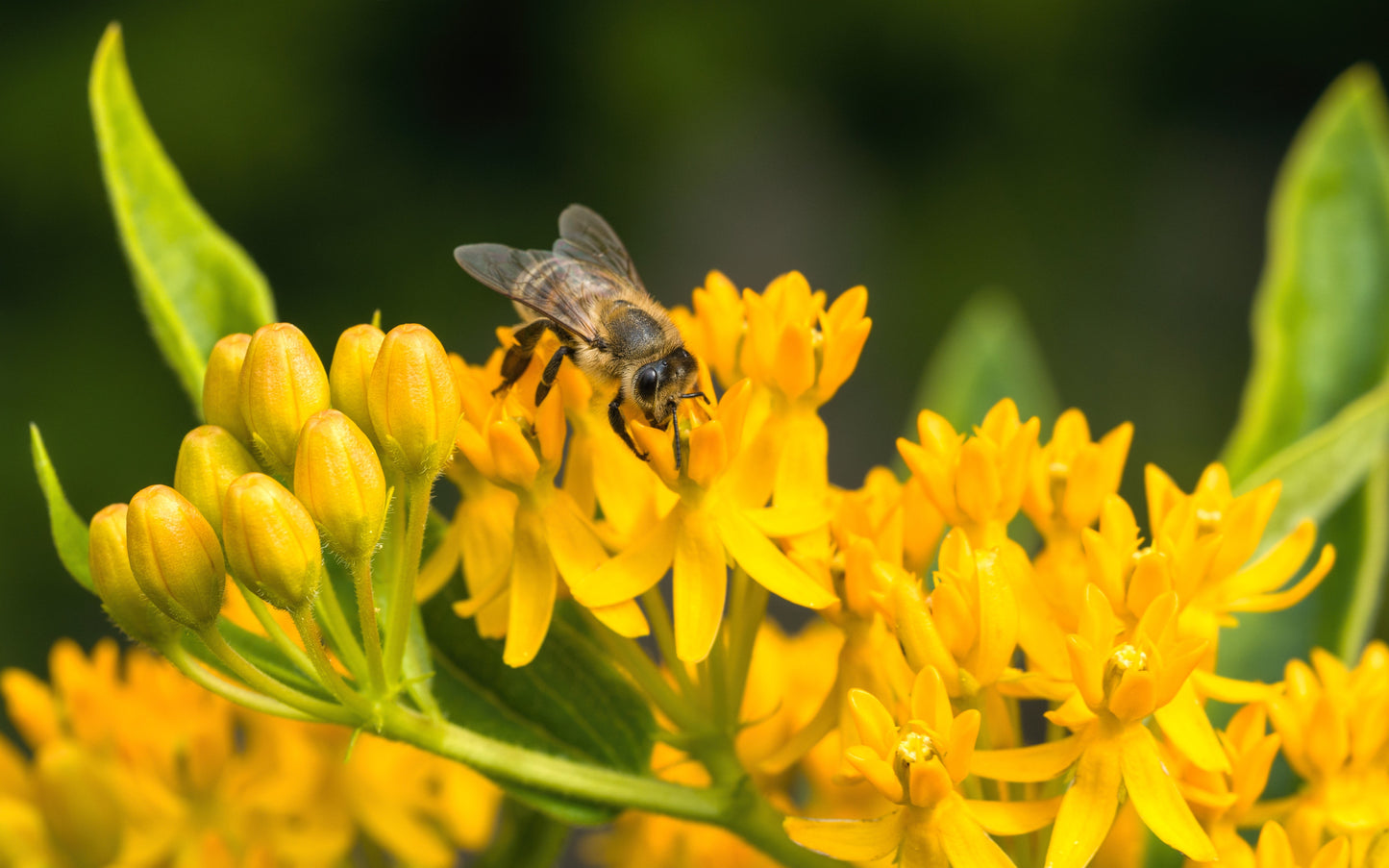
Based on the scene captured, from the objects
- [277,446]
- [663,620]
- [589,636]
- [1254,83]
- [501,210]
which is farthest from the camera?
[1254,83]

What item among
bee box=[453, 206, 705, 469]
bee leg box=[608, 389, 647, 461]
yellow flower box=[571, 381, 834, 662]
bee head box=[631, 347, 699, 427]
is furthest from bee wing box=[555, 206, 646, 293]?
yellow flower box=[571, 381, 834, 662]

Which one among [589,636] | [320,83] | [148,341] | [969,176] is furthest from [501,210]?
[589,636]

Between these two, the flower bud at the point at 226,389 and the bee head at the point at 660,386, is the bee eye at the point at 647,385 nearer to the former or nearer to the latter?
the bee head at the point at 660,386

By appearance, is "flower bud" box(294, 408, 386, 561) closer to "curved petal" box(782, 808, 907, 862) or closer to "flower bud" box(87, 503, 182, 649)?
"flower bud" box(87, 503, 182, 649)

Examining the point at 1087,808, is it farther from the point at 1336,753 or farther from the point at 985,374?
the point at 985,374

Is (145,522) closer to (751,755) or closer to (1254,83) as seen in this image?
(751,755)

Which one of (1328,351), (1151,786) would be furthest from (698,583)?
Result: (1328,351)

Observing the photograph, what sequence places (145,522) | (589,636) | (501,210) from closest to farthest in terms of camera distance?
(145,522) → (589,636) → (501,210)
